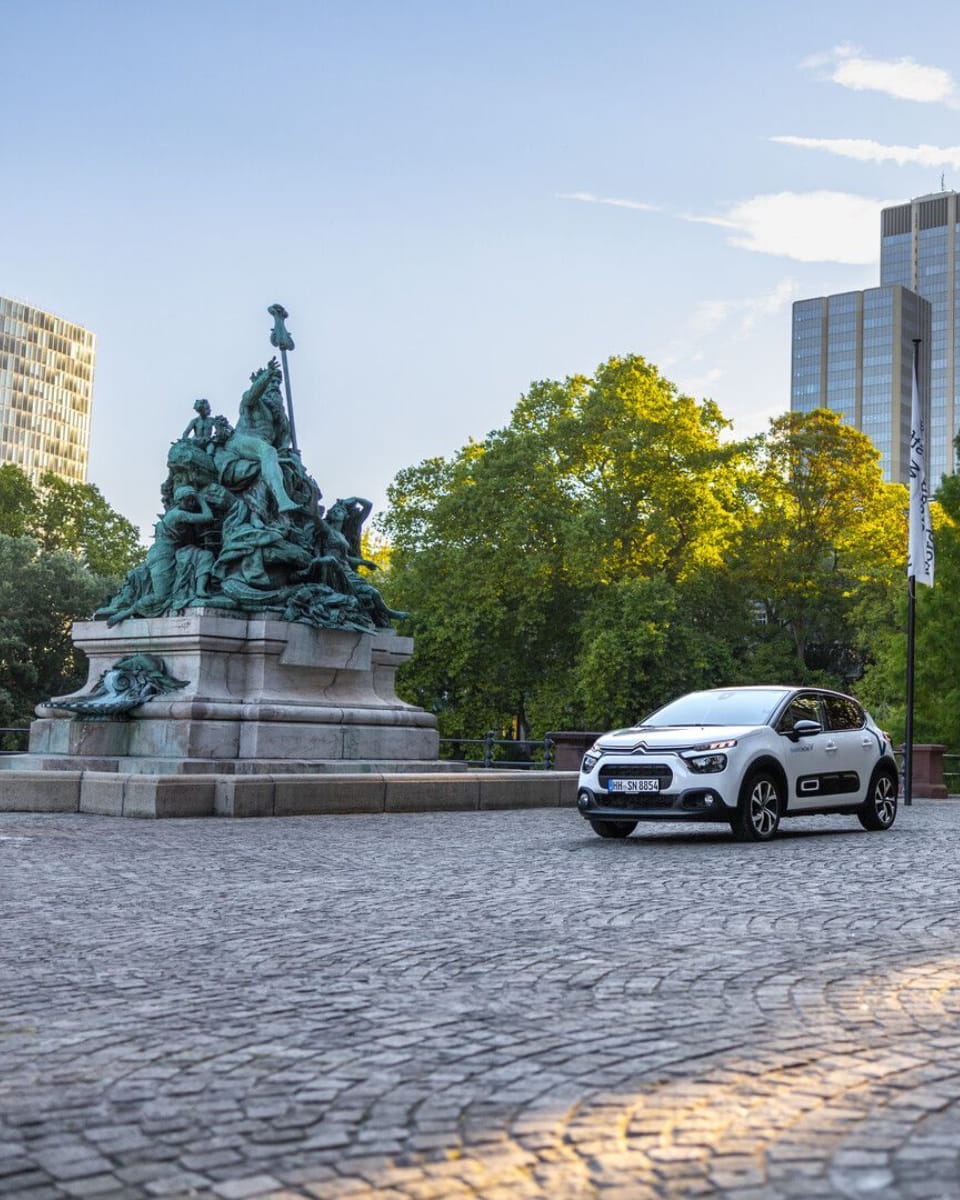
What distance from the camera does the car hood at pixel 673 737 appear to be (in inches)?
580

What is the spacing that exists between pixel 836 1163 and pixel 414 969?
3.36 meters

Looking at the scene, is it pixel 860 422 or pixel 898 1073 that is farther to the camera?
pixel 860 422

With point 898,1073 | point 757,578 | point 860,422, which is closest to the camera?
point 898,1073

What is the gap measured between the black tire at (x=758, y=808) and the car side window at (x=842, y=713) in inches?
63.5

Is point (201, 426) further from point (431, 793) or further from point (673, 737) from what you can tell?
point (673, 737)

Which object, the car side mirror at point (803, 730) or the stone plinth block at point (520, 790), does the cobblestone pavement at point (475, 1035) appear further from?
the stone plinth block at point (520, 790)

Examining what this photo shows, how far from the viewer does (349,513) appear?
76.8ft

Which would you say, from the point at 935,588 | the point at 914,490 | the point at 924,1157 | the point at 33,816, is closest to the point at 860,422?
the point at 935,588

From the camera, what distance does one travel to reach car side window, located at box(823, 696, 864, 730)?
54.7 feet

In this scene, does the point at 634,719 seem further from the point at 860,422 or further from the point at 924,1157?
the point at 860,422

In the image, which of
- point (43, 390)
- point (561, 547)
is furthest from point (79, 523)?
point (43, 390)

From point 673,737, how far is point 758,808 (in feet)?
3.62

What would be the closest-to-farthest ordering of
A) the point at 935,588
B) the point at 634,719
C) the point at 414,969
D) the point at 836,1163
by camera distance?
1. the point at 836,1163
2. the point at 414,969
3. the point at 935,588
4. the point at 634,719

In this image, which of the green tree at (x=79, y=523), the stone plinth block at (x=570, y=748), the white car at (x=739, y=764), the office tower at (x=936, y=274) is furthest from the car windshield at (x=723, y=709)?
the office tower at (x=936, y=274)
